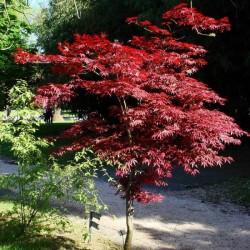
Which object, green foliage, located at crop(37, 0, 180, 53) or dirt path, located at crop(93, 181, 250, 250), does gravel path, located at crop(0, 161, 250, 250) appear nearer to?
dirt path, located at crop(93, 181, 250, 250)

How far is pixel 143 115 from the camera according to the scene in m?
4.24

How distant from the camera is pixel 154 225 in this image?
627 centimetres

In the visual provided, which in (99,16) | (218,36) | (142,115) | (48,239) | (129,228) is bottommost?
(48,239)

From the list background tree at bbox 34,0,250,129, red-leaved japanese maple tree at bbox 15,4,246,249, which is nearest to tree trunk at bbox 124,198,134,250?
red-leaved japanese maple tree at bbox 15,4,246,249

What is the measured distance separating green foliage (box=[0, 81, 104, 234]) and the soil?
23.5 inches

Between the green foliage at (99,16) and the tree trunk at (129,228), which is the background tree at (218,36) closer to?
the green foliage at (99,16)

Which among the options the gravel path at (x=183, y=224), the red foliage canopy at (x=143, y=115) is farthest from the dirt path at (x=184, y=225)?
the red foliage canopy at (x=143, y=115)

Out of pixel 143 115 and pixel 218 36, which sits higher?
pixel 218 36

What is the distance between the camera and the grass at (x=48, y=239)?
469 cm

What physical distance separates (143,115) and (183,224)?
9.20 ft

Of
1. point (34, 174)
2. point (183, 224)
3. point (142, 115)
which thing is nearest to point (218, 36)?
point (183, 224)

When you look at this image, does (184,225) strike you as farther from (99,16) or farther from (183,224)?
(99,16)

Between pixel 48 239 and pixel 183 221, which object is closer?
pixel 48 239

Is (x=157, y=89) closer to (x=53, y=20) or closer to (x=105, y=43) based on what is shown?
(x=105, y=43)
